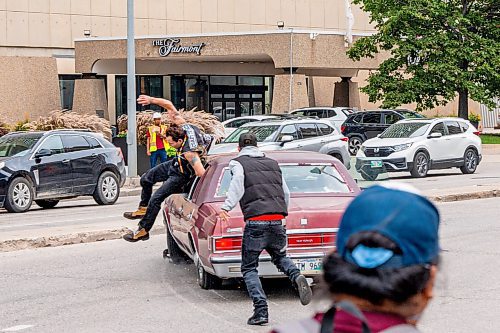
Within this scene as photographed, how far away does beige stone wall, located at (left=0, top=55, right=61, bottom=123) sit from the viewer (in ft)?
150

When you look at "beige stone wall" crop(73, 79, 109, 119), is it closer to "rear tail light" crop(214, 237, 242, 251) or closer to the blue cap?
"rear tail light" crop(214, 237, 242, 251)

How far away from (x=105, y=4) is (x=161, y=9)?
3313mm

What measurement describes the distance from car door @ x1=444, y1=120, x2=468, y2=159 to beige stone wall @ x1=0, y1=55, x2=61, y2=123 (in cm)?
2274

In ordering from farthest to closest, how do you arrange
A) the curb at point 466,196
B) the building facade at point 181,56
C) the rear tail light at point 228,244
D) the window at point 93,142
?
the building facade at point 181,56
the window at point 93,142
the curb at point 466,196
the rear tail light at point 228,244

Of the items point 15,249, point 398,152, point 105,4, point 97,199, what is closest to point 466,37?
point 398,152

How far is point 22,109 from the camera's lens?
152 ft

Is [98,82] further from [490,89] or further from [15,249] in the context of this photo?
[15,249]

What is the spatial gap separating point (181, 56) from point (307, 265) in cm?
3472

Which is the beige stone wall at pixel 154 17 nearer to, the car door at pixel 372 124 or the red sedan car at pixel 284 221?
the car door at pixel 372 124

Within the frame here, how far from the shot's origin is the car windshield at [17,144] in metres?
20.6

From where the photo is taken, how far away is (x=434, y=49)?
40.8 metres

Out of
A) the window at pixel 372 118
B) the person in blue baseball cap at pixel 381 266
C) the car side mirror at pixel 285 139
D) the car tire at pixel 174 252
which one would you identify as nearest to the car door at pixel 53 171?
the car side mirror at pixel 285 139

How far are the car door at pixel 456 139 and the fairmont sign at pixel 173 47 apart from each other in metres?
16.4

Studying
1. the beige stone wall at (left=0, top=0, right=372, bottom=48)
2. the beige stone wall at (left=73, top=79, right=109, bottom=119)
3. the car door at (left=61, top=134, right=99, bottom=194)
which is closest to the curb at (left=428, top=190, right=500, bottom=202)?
the car door at (left=61, top=134, right=99, bottom=194)
